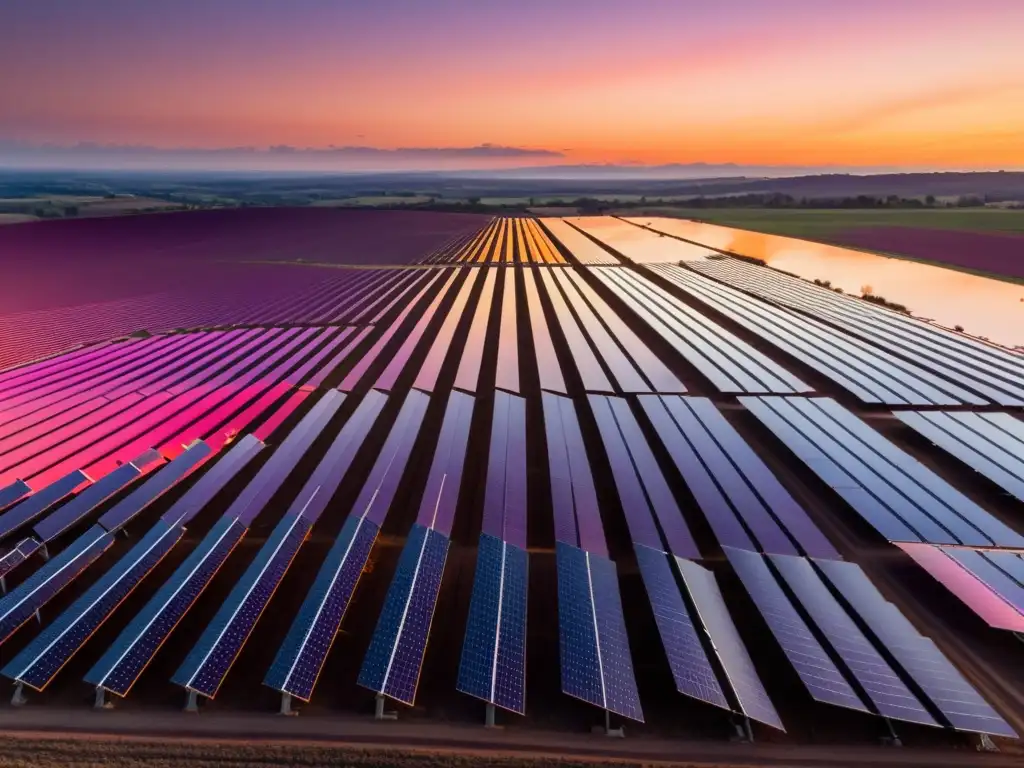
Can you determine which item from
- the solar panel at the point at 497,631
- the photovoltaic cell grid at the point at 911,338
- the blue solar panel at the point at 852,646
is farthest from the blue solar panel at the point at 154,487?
the photovoltaic cell grid at the point at 911,338

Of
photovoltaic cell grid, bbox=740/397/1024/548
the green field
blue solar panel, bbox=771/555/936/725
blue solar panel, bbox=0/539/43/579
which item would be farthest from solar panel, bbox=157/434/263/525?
the green field

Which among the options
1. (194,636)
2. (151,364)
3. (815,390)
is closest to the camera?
(194,636)

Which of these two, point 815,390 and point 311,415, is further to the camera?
point 815,390

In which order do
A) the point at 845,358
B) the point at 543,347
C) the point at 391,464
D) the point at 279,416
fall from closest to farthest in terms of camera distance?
the point at 391,464 < the point at 279,416 < the point at 845,358 < the point at 543,347

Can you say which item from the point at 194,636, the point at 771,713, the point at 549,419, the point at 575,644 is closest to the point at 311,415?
the point at 549,419

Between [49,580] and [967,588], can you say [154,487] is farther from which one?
[967,588]

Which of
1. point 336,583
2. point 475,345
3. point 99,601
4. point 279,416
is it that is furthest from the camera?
point 475,345

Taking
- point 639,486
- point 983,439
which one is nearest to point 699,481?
point 639,486

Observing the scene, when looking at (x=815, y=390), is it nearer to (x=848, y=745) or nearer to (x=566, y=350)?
(x=566, y=350)
